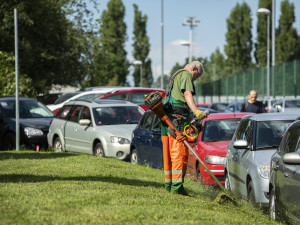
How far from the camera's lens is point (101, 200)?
7164 mm

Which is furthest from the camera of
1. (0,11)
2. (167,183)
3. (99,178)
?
(0,11)

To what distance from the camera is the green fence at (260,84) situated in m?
42.8

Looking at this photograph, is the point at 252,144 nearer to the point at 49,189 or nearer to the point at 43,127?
the point at 49,189

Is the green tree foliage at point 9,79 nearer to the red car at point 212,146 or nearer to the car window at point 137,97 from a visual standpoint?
the car window at point 137,97

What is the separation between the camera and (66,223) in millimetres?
5816

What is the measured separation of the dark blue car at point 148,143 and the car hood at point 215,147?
4.97ft

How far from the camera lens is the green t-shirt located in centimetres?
853

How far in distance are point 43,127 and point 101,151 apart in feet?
12.4

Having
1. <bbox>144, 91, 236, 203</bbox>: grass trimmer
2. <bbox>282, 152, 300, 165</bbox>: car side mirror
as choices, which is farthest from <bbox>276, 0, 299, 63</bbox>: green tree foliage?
<bbox>282, 152, 300, 165</bbox>: car side mirror

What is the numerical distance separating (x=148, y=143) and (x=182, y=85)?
18.0 feet

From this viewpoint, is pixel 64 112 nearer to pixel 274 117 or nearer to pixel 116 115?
pixel 116 115

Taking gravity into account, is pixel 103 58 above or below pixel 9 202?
above

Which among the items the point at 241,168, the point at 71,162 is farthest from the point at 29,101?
the point at 241,168

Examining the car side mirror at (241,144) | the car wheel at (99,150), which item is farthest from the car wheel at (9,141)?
the car side mirror at (241,144)
